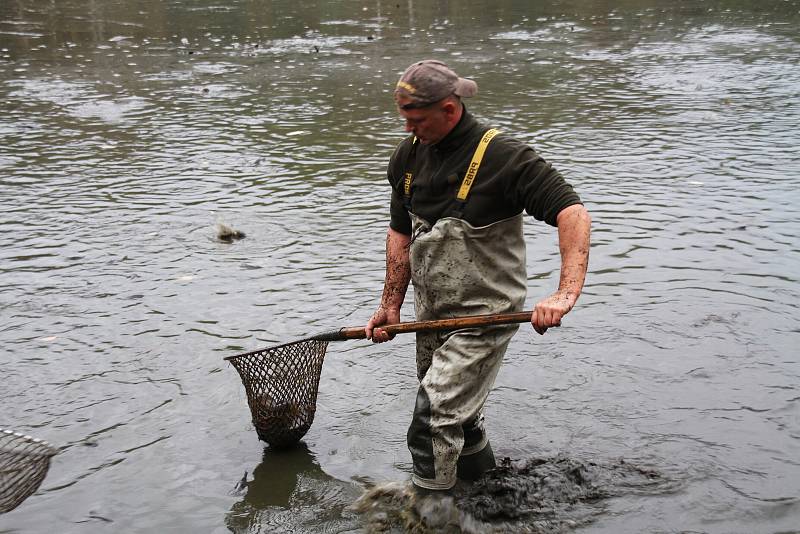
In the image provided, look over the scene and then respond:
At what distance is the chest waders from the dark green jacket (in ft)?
0.13

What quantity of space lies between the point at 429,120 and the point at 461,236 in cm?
51

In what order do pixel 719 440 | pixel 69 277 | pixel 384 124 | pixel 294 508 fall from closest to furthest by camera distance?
pixel 294 508 → pixel 719 440 → pixel 69 277 → pixel 384 124

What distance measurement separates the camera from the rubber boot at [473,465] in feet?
14.8

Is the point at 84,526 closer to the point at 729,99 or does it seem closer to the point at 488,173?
the point at 488,173

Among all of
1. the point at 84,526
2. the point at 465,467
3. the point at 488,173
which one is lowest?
the point at 84,526

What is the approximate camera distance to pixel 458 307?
4148 millimetres

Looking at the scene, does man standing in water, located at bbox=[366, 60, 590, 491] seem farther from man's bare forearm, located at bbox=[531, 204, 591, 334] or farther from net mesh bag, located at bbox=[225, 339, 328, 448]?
net mesh bag, located at bbox=[225, 339, 328, 448]

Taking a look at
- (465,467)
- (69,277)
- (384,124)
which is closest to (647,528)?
(465,467)

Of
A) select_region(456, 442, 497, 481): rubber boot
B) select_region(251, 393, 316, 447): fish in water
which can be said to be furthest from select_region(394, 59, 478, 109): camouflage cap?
select_region(251, 393, 316, 447): fish in water

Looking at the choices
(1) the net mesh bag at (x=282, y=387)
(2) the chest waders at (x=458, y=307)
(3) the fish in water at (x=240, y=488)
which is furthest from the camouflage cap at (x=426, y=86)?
(3) the fish in water at (x=240, y=488)

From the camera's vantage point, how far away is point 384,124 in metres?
13.1

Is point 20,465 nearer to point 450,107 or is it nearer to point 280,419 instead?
point 280,419

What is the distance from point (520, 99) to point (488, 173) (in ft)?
35.1

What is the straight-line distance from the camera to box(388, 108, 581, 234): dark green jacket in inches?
151
